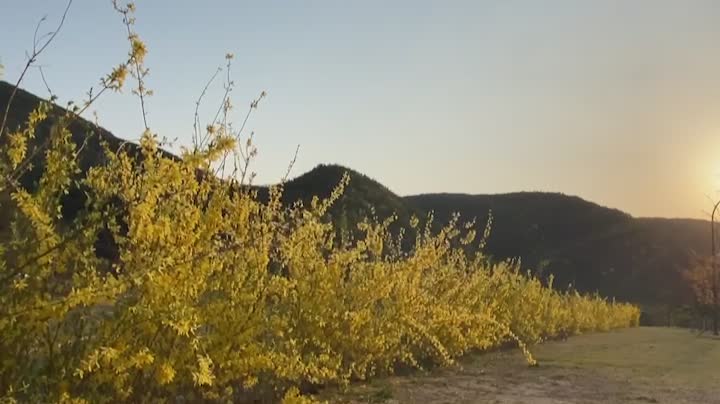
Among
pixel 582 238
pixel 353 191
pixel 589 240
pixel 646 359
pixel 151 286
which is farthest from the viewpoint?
pixel 582 238

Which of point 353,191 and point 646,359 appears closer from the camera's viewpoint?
point 646,359

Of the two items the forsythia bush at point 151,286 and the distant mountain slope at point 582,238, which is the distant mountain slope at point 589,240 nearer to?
the distant mountain slope at point 582,238

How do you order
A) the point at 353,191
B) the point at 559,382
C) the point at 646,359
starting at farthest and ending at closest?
the point at 353,191 < the point at 646,359 < the point at 559,382

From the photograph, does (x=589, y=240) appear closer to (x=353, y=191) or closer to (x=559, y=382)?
(x=353, y=191)

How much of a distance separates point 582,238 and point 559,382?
8878cm

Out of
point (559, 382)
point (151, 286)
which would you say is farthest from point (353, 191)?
point (151, 286)

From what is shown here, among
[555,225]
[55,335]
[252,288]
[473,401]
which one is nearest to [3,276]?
[55,335]

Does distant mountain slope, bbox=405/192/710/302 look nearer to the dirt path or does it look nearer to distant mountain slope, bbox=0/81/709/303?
distant mountain slope, bbox=0/81/709/303

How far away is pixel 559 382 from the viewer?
1019 cm

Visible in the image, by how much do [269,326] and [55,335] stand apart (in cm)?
231

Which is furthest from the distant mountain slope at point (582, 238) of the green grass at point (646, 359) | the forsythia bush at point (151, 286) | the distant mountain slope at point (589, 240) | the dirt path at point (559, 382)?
the forsythia bush at point (151, 286)

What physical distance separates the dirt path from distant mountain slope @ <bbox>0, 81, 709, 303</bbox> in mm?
50920

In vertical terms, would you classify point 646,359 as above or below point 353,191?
below

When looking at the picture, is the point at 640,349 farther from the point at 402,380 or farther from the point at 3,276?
the point at 3,276
